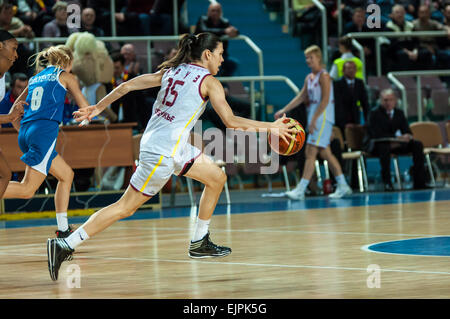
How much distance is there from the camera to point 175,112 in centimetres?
669

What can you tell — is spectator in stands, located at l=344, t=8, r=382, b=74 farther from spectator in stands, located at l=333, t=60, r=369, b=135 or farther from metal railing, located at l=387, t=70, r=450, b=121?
spectator in stands, located at l=333, t=60, r=369, b=135

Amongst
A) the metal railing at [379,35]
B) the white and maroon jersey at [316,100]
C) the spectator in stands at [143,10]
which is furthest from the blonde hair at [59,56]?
the metal railing at [379,35]

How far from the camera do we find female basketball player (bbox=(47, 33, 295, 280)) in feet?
21.0

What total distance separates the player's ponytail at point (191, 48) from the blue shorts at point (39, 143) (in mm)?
1895

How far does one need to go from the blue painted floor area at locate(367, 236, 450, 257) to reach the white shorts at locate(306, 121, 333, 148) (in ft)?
18.3

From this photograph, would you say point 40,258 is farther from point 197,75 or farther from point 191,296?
point 191,296

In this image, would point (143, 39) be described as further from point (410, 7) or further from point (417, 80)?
point (410, 7)

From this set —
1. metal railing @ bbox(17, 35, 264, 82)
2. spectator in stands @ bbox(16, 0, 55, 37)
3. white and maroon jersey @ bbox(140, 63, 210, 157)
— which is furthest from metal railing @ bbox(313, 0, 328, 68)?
white and maroon jersey @ bbox(140, 63, 210, 157)

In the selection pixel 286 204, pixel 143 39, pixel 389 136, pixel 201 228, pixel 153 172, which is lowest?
pixel 286 204

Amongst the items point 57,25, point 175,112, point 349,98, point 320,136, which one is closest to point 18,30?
point 57,25

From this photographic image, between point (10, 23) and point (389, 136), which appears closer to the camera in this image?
point (10, 23)

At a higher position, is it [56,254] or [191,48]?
[191,48]

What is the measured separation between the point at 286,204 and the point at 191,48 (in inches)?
248

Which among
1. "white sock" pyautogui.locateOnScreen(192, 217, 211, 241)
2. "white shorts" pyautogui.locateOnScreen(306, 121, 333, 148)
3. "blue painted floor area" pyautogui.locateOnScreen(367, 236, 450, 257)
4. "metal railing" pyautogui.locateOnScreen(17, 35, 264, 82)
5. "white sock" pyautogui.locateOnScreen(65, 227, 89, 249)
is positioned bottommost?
"blue painted floor area" pyautogui.locateOnScreen(367, 236, 450, 257)
